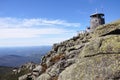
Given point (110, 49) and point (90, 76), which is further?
point (110, 49)

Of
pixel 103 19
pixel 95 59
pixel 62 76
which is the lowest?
pixel 62 76

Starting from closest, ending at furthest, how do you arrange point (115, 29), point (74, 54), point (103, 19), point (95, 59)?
point (95, 59) → point (115, 29) → point (74, 54) → point (103, 19)

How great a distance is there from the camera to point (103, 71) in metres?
18.6

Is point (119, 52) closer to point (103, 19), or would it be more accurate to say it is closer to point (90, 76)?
point (90, 76)

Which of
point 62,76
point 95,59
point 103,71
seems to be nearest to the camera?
point 103,71

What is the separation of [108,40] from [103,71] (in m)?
3.52

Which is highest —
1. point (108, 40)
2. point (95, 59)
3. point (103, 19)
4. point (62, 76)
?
point (103, 19)

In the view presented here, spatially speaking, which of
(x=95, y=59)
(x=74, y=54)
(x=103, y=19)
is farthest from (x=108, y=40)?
(x=103, y=19)

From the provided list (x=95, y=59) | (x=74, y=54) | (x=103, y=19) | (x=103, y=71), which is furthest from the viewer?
(x=103, y=19)

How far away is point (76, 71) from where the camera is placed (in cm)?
1994

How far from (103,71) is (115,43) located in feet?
10.0

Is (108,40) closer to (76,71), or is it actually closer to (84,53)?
(84,53)

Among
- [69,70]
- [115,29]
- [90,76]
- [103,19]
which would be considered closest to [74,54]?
[115,29]

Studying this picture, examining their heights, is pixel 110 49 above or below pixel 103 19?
below
